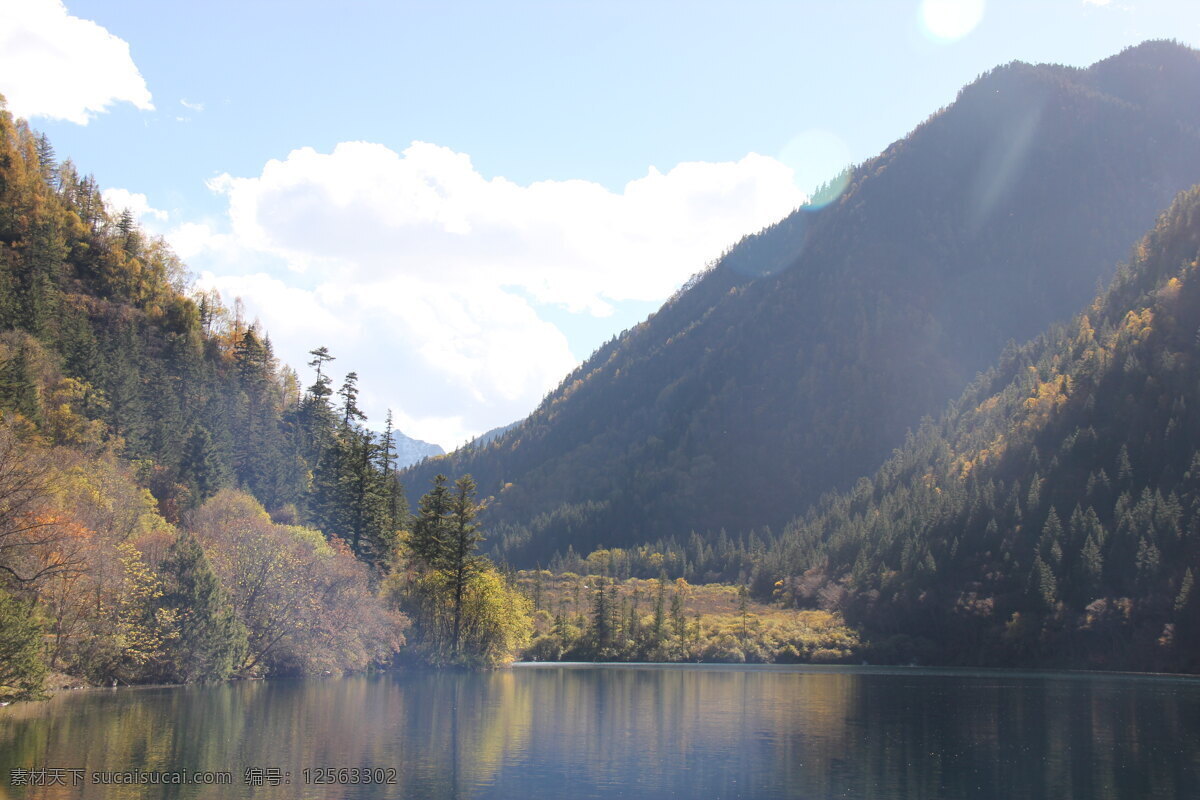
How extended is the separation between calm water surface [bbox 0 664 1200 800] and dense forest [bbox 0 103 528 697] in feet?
20.5

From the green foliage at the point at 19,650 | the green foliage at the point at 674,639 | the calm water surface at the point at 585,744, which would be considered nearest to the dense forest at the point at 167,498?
the green foliage at the point at 19,650

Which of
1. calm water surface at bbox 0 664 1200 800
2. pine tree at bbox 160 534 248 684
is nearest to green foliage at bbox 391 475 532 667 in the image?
calm water surface at bbox 0 664 1200 800

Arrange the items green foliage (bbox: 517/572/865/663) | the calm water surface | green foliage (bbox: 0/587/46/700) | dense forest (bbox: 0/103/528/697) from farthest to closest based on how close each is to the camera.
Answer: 1. green foliage (bbox: 517/572/865/663)
2. dense forest (bbox: 0/103/528/697)
3. green foliage (bbox: 0/587/46/700)
4. the calm water surface

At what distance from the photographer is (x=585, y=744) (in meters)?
54.4

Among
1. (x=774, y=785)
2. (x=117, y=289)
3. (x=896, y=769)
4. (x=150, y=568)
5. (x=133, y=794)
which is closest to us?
(x=133, y=794)

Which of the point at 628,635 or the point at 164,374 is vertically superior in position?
the point at 164,374

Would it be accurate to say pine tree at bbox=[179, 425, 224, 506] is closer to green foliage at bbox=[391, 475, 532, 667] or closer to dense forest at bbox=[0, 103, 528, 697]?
dense forest at bbox=[0, 103, 528, 697]

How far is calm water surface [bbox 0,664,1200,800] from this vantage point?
41341 millimetres

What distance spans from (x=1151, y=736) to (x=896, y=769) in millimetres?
24574

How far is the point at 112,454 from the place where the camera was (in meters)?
108

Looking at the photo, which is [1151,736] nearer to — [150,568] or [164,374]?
[150,568]

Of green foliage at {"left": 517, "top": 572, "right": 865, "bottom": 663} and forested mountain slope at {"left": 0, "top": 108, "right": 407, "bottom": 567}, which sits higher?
forested mountain slope at {"left": 0, "top": 108, "right": 407, "bottom": 567}

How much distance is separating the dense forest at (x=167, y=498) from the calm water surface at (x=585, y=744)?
626cm

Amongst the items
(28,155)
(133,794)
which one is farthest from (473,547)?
(28,155)
